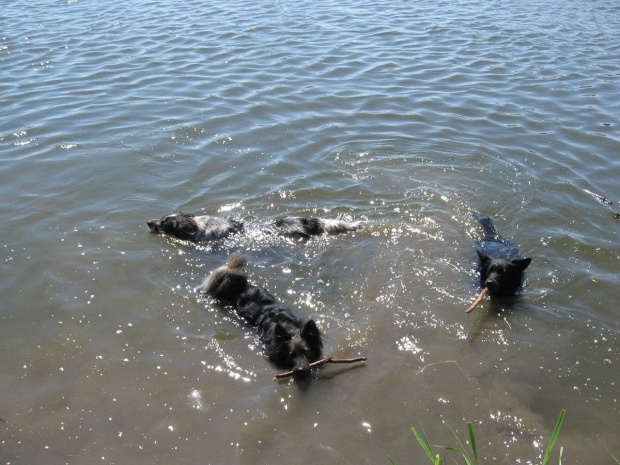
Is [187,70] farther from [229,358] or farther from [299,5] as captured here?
[229,358]

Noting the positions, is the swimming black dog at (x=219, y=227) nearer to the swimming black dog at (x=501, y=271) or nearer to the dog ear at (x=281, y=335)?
the swimming black dog at (x=501, y=271)

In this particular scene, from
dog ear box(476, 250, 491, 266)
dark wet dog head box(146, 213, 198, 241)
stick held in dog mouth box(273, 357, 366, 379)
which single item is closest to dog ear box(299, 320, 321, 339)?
stick held in dog mouth box(273, 357, 366, 379)

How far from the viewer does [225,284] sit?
230 inches

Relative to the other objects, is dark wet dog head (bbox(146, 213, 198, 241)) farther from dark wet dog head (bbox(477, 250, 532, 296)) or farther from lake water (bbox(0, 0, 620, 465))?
dark wet dog head (bbox(477, 250, 532, 296))

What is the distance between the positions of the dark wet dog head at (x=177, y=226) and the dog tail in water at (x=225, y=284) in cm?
114

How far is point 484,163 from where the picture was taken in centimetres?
871

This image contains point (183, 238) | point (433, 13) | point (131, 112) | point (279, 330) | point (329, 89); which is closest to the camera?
point (279, 330)

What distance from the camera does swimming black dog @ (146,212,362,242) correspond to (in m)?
7.04

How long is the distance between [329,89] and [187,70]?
140 inches

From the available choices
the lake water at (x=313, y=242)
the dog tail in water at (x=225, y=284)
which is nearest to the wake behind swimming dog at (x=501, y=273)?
the lake water at (x=313, y=242)

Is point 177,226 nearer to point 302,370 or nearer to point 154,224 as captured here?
point 154,224

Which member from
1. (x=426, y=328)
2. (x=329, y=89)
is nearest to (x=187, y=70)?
(x=329, y=89)

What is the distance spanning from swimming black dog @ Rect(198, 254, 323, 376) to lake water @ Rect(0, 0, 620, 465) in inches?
6.7

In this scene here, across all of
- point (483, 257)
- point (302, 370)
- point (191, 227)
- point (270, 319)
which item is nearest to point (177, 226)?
point (191, 227)
